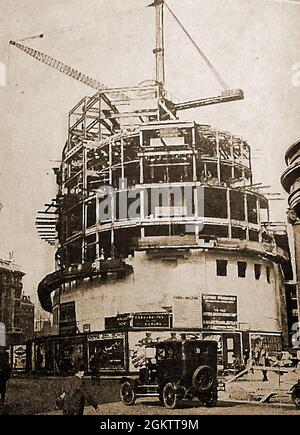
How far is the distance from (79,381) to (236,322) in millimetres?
1322

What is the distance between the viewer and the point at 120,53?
19.7 ft

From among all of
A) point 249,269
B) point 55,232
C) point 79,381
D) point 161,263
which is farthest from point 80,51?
point 79,381

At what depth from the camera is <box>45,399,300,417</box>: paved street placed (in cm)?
531

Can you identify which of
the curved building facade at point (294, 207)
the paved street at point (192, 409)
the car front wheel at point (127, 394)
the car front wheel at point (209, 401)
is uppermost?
the curved building facade at point (294, 207)

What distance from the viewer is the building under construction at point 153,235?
562 cm

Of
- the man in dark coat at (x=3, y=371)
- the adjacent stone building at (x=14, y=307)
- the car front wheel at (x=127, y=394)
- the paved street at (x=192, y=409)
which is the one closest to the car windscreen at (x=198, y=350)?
the paved street at (x=192, y=409)

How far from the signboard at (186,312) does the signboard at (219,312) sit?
0.05 meters

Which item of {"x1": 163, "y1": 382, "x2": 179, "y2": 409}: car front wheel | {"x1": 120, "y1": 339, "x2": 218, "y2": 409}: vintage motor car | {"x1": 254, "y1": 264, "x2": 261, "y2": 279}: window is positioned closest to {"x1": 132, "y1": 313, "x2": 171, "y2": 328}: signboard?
{"x1": 120, "y1": 339, "x2": 218, "y2": 409}: vintage motor car

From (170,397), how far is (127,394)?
1.08 ft

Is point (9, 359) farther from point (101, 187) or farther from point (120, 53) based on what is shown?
point (120, 53)

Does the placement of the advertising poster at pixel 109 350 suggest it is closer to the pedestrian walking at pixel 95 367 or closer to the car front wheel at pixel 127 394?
the pedestrian walking at pixel 95 367

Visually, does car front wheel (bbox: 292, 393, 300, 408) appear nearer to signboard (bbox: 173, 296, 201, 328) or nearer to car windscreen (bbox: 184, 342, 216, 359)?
car windscreen (bbox: 184, 342, 216, 359)
